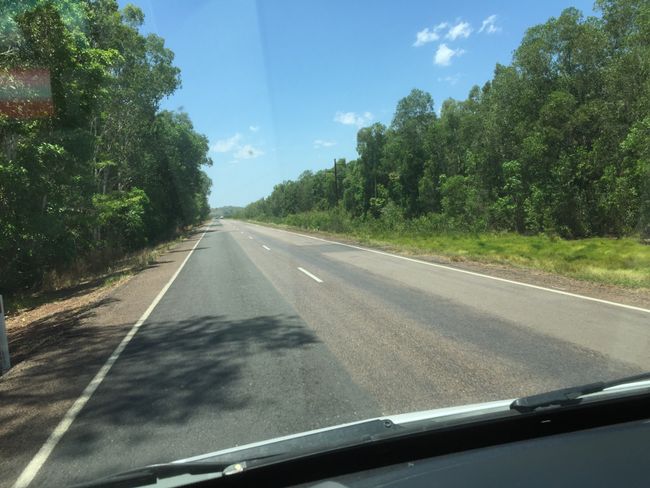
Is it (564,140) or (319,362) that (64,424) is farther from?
(564,140)

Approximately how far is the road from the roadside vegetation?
27.4 feet

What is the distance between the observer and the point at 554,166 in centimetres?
3656

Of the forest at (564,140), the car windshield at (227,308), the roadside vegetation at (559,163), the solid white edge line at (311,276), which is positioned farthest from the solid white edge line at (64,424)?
the forest at (564,140)

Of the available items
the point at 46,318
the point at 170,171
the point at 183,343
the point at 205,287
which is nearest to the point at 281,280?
the point at 205,287

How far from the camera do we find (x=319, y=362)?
6.19 m

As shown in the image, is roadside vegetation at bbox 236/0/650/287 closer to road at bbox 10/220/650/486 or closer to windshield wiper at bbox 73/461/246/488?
road at bbox 10/220/650/486

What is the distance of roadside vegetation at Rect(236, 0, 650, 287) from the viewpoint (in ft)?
86.2

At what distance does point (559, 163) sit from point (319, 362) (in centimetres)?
3454

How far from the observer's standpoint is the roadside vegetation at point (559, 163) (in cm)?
2627

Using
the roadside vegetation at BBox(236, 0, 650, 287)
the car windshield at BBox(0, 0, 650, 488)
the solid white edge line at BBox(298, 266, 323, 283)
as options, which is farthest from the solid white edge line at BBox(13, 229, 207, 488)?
the roadside vegetation at BBox(236, 0, 650, 287)

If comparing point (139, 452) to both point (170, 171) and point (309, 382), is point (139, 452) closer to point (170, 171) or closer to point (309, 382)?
point (309, 382)

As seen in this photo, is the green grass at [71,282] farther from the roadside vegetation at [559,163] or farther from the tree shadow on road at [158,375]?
the roadside vegetation at [559,163]

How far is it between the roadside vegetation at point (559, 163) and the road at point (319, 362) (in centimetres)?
835

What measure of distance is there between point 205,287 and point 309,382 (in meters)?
8.63
